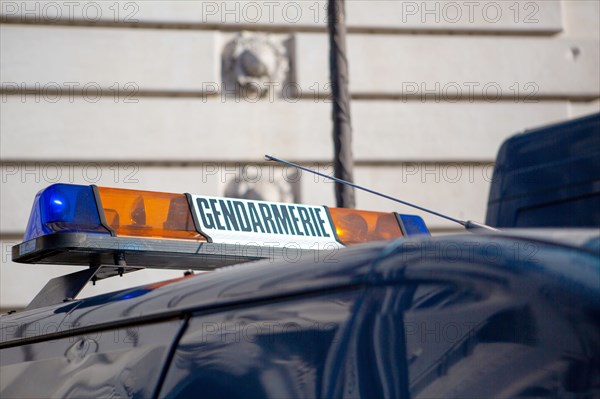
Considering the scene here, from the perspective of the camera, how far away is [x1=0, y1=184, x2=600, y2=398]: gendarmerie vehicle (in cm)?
129

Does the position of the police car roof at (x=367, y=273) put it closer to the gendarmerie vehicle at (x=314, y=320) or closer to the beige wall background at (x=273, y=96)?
the gendarmerie vehicle at (x=314, y=320)

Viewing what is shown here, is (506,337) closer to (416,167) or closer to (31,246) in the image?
(31,246)

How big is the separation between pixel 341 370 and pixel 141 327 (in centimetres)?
52

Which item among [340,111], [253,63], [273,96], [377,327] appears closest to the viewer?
[377,327]

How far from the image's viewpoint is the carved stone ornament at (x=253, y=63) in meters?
7.87

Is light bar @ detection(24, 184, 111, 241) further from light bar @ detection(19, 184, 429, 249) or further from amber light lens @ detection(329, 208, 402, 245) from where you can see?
amber light lens @ detection(329, 208, 402, 245)

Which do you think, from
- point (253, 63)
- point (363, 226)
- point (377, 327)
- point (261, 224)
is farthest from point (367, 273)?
point (253, 63)

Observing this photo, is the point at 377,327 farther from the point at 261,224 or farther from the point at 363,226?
the point at 363,226

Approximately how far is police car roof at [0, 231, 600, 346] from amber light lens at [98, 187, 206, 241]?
0.33m

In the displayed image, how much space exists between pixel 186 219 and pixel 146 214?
0.10m

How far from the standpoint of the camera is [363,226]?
2.57m

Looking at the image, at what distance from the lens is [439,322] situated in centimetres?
137

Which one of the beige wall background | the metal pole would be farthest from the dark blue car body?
the beige wall background

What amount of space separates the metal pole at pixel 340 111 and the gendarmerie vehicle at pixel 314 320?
341 cm
